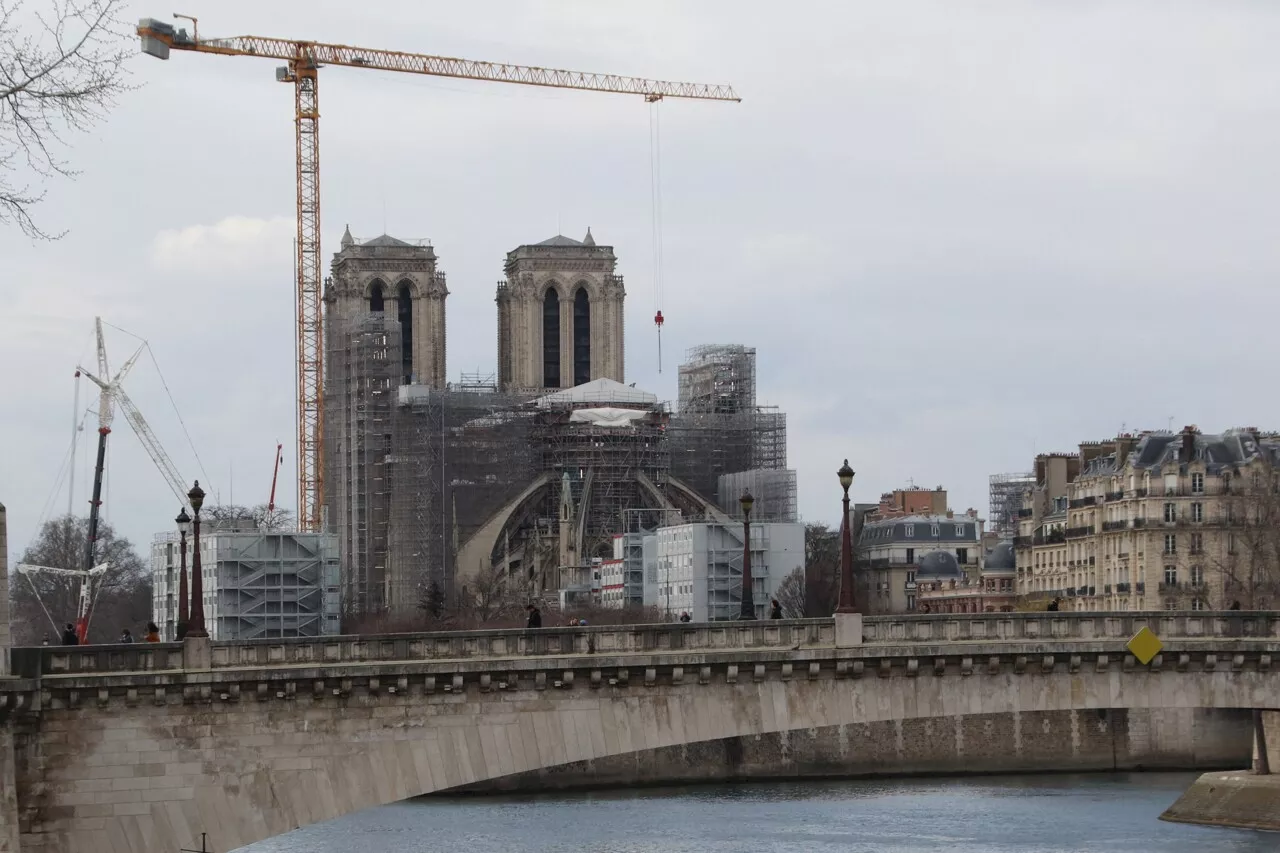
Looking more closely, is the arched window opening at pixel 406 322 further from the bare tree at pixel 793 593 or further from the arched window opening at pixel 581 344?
the bare tree at pixel 793 593

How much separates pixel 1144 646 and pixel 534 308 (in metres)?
130

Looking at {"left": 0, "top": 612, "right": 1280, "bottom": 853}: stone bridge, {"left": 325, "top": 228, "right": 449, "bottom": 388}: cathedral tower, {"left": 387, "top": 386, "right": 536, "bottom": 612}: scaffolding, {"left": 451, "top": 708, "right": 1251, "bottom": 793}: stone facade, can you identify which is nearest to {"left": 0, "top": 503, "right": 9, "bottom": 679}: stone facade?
{"left": 0, "top": 612, "right": 1280, "bottom": 853}: stone bridge

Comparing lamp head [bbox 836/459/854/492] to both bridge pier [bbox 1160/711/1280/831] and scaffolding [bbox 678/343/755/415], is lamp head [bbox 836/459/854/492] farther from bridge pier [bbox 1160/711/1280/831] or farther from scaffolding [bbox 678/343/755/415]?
scaffolding [bbox 678/343/755/415]

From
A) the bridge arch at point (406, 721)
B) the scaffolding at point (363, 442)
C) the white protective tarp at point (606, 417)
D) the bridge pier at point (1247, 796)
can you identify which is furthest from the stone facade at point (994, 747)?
the white protective tarp at point (606, 417)

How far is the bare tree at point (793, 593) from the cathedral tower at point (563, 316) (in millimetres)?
40383

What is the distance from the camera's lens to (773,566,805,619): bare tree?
411 ft

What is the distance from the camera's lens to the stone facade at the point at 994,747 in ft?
279

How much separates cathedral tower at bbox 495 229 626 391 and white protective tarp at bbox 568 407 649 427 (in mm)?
16747

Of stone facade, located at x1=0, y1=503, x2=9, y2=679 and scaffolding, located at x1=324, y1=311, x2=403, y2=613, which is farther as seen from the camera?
scaffolding, located at x1=324, y1=311, x2=403, y2=613

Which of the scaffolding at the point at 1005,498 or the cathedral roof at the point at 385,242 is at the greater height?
the cathedral roof at the point at 385,242

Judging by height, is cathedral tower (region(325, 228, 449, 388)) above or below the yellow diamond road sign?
above

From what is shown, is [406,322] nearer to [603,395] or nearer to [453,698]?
[603,395]

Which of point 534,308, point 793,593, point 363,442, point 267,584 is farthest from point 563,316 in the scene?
point 267,584

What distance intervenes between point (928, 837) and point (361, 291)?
104366mm
